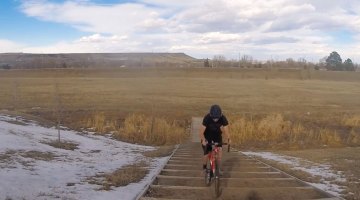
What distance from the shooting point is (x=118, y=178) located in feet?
38.9

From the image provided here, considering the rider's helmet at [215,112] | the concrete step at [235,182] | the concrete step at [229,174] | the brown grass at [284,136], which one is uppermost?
the rider's helmet at [215,112]

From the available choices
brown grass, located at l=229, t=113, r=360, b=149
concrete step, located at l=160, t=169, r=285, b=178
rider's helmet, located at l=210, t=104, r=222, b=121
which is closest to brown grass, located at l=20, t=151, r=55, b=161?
concrete step, located at l=160, t=169, r=285, b=178

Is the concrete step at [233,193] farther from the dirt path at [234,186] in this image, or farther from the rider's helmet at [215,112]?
the rider's helmet at [215,112]

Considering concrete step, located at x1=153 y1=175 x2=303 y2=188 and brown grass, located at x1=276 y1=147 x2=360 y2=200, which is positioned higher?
concrete step, located at x1=153 y1=175 x2=303 y2=188

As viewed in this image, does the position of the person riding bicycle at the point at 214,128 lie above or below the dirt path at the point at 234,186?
above

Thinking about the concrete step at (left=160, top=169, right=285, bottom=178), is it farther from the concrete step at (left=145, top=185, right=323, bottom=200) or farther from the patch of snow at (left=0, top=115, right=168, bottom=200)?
the concrete step at (left=145, top=185, right=323, bottom=200)

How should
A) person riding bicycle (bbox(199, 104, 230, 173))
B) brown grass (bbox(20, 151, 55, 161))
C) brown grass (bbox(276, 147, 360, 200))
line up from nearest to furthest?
person riding bicycle (bbox(199, 104, 230, 173))
brown grass (bbox(276, 147, 360, 200))
brown grass (bbox(20, 151, 55, 161))

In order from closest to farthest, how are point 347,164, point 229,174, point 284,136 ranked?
point 229,174
point 347,164
point 284,136

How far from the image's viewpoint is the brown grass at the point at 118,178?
11.3m

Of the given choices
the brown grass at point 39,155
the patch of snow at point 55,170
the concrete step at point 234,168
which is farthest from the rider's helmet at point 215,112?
the brown grass at point 39,155

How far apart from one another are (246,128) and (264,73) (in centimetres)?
9170

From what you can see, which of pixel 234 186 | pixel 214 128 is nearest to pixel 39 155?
pixel 214 128

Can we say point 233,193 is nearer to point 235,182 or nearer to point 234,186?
point 234,186

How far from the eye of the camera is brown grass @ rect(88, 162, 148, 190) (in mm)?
11266
